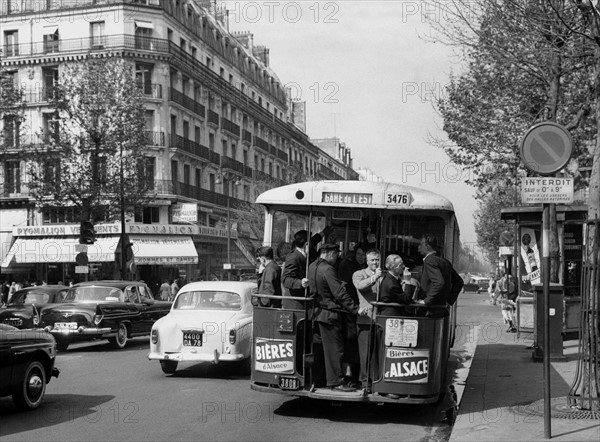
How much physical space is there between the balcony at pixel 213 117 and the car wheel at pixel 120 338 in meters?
38.2

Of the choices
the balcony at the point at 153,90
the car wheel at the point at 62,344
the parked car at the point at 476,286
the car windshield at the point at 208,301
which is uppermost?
the balcony at the point at 153,90

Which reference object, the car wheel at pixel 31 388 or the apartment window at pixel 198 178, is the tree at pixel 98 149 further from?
the car wheel at pixel 31 388

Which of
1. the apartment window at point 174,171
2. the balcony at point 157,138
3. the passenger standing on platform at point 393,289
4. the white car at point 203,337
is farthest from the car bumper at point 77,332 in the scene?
the apartment window at point 174,171

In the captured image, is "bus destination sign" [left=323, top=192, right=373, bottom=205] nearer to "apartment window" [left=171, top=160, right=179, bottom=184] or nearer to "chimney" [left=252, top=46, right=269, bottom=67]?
"apartment window" [left=171, top=160, right=179, bottom=184]

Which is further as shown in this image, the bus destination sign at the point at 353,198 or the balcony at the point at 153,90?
the balcony at the point at 153,90

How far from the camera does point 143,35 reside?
48688mm

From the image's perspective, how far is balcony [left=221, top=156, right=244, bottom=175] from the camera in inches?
2314

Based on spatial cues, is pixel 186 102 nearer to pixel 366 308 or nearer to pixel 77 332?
pixel 77 332

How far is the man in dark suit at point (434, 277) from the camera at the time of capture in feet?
30.4

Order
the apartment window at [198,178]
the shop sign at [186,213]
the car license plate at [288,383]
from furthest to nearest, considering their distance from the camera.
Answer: the apartment window at [198,178], the shop sign at [186,213], the car license plate at [288,383]

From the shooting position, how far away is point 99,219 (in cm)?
3881

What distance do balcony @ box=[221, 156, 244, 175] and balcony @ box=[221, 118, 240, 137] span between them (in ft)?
6.88

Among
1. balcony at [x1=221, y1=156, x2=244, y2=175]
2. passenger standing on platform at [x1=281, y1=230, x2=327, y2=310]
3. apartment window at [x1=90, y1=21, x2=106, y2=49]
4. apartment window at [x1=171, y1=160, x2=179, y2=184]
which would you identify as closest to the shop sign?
apartment window at [x1=171, y1=160, x2=179, y2=184]

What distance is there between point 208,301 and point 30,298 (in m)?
8.06
